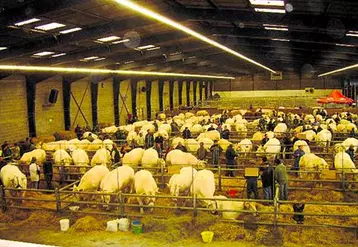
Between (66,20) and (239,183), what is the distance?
8.36m

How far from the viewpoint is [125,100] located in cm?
3694

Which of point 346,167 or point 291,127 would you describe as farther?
point 291,127

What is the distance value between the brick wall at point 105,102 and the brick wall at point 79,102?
4.83 ft

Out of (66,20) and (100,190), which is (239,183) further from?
(66,20)

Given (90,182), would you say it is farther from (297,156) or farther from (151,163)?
(297,156)

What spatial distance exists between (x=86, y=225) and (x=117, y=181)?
6.48ft

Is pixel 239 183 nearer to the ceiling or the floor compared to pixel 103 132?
nearer to the floor

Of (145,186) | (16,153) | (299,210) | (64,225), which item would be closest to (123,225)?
(64,225)

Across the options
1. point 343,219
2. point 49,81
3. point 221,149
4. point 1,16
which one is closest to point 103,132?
point 49,81

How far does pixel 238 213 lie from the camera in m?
10.4

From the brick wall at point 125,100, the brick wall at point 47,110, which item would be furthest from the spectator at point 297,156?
the brick wall at point 125,100

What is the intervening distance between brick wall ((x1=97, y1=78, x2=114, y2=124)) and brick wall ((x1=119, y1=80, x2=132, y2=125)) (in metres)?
1.80

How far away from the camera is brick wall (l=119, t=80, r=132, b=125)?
117 ft

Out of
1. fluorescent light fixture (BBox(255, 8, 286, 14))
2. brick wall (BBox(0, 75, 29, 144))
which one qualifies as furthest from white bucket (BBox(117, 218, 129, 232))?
brick wall (BBox(0, 75, 29, 144))
